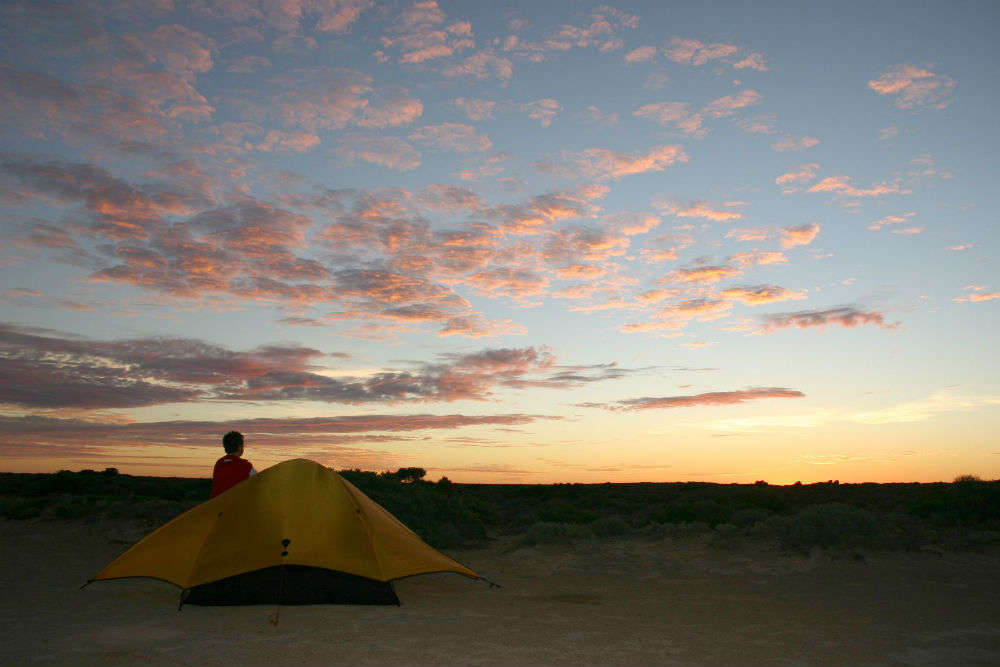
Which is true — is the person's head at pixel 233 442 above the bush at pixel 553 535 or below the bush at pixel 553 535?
above

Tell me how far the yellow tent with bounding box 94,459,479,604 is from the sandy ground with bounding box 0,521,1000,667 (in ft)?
1.08

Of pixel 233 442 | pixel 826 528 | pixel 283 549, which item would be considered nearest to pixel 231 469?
pixel 233 442

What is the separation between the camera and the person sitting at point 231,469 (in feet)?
32.1

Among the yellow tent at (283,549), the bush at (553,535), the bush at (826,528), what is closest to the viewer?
the yellow tent at (283,549)

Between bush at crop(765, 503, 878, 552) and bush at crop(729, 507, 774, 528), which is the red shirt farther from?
bush at crop(729, 507, 774, 528)

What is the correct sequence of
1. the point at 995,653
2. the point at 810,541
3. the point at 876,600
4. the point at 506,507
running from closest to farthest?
the point at 995,653 < the point at 876,600 < the point at 810,541 < the point at 506,507

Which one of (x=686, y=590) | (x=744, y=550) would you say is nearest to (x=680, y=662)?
(x=686, y=590)

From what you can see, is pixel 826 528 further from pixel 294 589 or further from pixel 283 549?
pixel 283 549

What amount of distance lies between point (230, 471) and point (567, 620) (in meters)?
4.67

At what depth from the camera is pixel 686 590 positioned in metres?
11.4

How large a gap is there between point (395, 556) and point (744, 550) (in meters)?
9.12

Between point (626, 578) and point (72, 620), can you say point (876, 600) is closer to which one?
point (626, 578)

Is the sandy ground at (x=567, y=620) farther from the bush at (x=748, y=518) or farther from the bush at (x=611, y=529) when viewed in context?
the bush at (x=748, y=518)

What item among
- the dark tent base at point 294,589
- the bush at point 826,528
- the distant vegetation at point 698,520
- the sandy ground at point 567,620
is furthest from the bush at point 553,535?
the dark tent base at point 294,589
